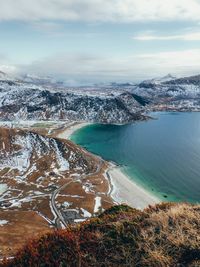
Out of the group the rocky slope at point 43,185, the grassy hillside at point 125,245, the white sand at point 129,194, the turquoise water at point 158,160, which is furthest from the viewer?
the turquoise water at point 158,160

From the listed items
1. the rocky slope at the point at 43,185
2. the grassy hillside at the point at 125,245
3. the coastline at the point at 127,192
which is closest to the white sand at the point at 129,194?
the coastline at the point at 127,192

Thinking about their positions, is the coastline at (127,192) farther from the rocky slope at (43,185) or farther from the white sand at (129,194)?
the rocky slope at (43,185)

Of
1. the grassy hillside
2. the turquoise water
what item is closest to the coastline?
the turquoise water

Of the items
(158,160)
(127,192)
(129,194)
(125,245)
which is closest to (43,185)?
(127,192)

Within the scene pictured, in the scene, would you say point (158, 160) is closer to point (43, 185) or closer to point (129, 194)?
point (129, 194)

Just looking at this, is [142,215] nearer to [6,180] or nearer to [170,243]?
[170,243]

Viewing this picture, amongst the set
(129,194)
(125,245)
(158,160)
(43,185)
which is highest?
(125,245)

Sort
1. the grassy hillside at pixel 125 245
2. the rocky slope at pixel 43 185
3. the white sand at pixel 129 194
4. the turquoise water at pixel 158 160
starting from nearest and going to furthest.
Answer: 1. the grassy hillside at pixel 125 245
2. the rocky slope at pixel 43 185
3. the white sand at pixel 129 194
4. the turquoise water at pixel 158 160
